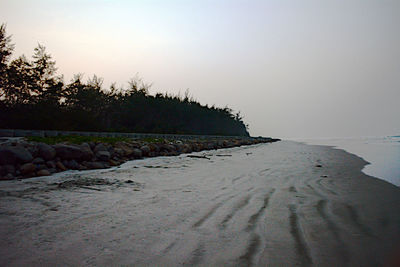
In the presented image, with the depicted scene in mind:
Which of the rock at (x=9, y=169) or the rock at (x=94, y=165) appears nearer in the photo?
the rock at (x=9, y=169)

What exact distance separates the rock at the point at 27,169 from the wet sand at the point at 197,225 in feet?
2.32

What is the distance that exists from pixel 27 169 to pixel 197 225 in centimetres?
400

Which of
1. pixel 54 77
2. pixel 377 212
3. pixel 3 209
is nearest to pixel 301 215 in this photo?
pixel 377 212

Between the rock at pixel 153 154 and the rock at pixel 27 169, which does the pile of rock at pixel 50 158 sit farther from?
the rock at pixel 153 154

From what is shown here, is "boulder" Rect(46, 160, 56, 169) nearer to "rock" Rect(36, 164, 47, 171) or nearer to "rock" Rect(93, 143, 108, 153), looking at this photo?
"rock" Rect(36, 164, 47, 171)

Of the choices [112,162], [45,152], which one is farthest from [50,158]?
[112,162]

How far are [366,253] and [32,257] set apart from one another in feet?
6.97

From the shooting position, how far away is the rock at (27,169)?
4699mm

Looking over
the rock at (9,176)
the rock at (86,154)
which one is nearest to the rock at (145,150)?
the rock at (86,154)

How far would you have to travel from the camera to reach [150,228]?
2.16 meters

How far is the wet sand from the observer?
164cm

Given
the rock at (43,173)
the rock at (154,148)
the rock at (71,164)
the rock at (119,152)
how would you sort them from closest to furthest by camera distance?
the rock at (43,173)
the rock at (71,164)
the rock at (119,152)
the rock at (154,148)

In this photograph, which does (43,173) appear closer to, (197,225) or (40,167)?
(40,167)

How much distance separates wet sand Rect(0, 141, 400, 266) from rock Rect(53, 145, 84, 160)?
177cm
